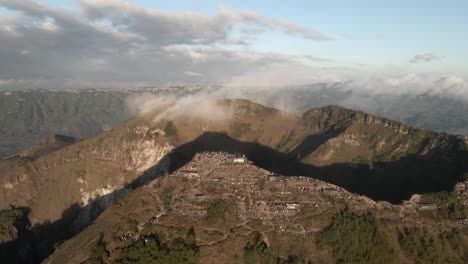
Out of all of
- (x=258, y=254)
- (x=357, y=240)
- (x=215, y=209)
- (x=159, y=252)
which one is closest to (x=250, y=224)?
(x=258, y=254)

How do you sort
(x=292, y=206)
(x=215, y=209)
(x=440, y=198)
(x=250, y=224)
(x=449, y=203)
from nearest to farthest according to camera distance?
(x=250, y=224), (x=215, y=209), (x=292, y=206), (x=449, y=203), (x=440, y=198)

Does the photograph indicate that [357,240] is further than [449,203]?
No

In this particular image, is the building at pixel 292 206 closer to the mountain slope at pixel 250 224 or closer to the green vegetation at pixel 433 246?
the mountain slope at pixel 250 224

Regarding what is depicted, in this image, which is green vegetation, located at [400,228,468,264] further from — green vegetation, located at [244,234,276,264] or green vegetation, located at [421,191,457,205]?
green vegetation, located at [244,234,276,264]

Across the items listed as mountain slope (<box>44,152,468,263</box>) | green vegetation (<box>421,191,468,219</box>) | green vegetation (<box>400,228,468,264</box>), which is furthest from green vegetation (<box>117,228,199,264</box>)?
green vegetation (<box>421,191,468,219</box>)

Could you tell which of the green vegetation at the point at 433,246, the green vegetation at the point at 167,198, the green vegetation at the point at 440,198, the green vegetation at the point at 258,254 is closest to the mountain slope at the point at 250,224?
the green vegetation at the point at 167,198

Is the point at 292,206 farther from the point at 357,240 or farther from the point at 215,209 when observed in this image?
the point at 215,209
